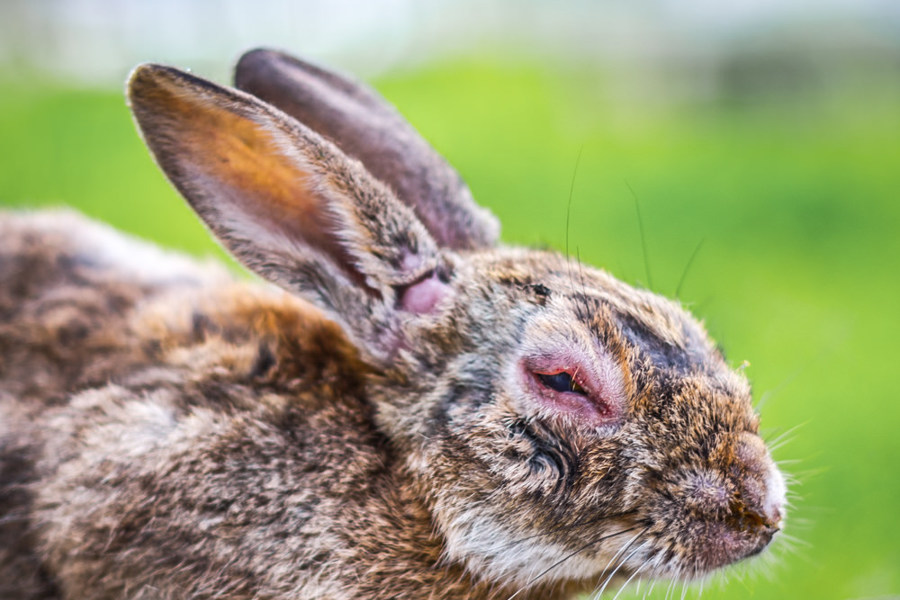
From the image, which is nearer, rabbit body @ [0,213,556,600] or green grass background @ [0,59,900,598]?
rabbit body @ [0,213,556,600]

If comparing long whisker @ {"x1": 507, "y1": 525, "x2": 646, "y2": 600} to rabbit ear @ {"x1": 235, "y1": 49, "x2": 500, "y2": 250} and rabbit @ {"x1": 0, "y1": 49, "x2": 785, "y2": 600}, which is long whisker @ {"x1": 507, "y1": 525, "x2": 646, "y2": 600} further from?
rabbit ear @ {"x1": 235, "y1": 49, "x2": 500, "y2": 250}

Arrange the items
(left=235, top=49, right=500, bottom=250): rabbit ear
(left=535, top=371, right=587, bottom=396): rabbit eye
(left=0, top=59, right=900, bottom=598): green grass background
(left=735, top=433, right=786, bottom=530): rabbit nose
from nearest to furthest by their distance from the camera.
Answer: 1. (left=735, top=433, right=786, bottom=530): rabbit nose
2. (left=535, top=371, right=587, bottom=396): rabbit eye
3. (left=235, top=49, right=500, bottom=250): rabbit ear
4. (left=0, top=59, right=900, bottom=598): green grass background

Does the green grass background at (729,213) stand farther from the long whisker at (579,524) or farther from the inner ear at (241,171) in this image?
the inner ear at (241,171)

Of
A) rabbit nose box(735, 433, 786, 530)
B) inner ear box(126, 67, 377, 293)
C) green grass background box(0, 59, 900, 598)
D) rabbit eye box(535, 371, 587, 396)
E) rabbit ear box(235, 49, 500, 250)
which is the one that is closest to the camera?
rabbit nose box(735, 433, 786, 530)

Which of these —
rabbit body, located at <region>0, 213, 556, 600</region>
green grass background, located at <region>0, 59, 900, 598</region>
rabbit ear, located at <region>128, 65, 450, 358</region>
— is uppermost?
green grass background, located at <region>0, 59, 900, 598</region>

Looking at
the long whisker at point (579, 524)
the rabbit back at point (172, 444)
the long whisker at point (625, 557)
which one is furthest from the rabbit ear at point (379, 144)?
the long whisker at point (625, 557)

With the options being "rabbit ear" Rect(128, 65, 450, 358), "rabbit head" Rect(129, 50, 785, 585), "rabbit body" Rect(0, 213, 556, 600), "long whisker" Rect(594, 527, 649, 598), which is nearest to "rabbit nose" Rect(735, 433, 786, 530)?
"rabbit head" Rect(129, 50, 785, 585)

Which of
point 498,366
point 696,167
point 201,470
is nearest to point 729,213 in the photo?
point 696,167

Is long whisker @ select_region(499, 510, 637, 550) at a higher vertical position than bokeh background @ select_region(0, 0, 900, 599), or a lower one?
lower

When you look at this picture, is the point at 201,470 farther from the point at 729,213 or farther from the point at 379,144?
the point at 729,213
